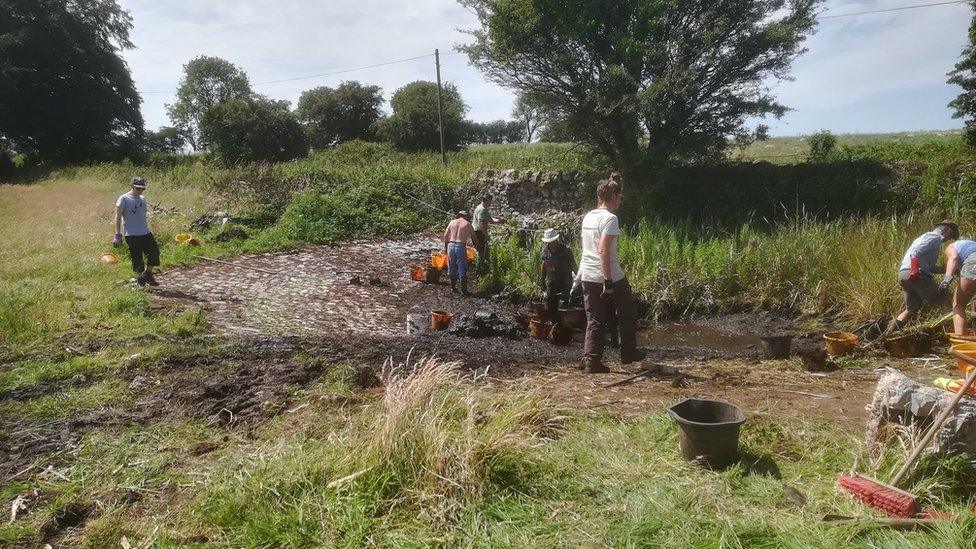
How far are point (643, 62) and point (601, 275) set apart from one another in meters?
8.97

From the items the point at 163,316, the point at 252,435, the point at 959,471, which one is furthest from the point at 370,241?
the point at 959,471

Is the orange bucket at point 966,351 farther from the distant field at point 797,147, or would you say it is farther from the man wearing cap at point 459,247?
the distant field at point 797,147

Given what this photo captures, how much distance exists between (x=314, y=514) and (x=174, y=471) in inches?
43.4

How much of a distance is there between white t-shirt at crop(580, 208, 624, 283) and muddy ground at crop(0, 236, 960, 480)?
3.26 ft

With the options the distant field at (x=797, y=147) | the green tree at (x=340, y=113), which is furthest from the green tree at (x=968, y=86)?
the green tree at (x=340, y=113)

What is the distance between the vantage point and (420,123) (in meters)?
32.2

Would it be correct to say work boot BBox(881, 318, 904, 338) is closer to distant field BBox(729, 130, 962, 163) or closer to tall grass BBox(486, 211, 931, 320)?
tall grass BBox(486, 211, 931, 320)

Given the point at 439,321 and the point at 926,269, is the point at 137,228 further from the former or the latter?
the point at 926,269

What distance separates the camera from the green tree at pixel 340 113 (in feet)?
125

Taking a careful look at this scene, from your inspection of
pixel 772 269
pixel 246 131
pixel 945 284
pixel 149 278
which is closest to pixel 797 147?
pixel 772 269

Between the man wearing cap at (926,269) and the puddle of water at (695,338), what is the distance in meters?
1.96

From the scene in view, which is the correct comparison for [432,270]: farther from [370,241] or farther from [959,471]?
[959,471]

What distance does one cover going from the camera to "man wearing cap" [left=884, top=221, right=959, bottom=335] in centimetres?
657

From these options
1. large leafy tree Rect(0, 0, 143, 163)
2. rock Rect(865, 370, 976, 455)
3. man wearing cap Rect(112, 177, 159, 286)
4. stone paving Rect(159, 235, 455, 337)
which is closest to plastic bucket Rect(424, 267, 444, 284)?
stone paving Rect(159, 235, 455, 337)
